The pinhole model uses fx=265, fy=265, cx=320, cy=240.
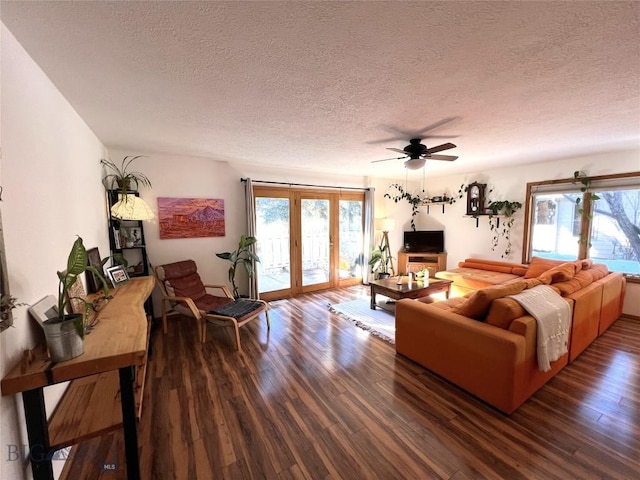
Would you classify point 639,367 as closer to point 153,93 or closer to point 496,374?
point 496,374

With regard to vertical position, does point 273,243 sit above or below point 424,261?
above

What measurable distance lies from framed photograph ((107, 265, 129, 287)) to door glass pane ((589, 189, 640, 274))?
6347mm

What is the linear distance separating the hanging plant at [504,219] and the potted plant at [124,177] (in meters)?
5.77

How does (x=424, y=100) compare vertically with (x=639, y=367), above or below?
above

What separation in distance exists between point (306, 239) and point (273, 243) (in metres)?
0.65

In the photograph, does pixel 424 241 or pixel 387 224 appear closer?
pixel 387 224

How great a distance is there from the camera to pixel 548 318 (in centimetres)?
208

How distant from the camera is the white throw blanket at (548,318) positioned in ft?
6.60

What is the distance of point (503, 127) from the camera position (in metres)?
2.65

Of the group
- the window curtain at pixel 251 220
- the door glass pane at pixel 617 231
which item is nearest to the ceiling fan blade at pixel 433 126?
the window curtain at pixel 251 220

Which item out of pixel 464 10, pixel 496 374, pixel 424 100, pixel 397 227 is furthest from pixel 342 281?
pixel 464 10

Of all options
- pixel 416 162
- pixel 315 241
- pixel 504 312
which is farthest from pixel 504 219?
pixel 504 312

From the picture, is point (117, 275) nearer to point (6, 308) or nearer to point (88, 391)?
point (88, 391)

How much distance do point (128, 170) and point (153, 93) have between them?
2133mm
